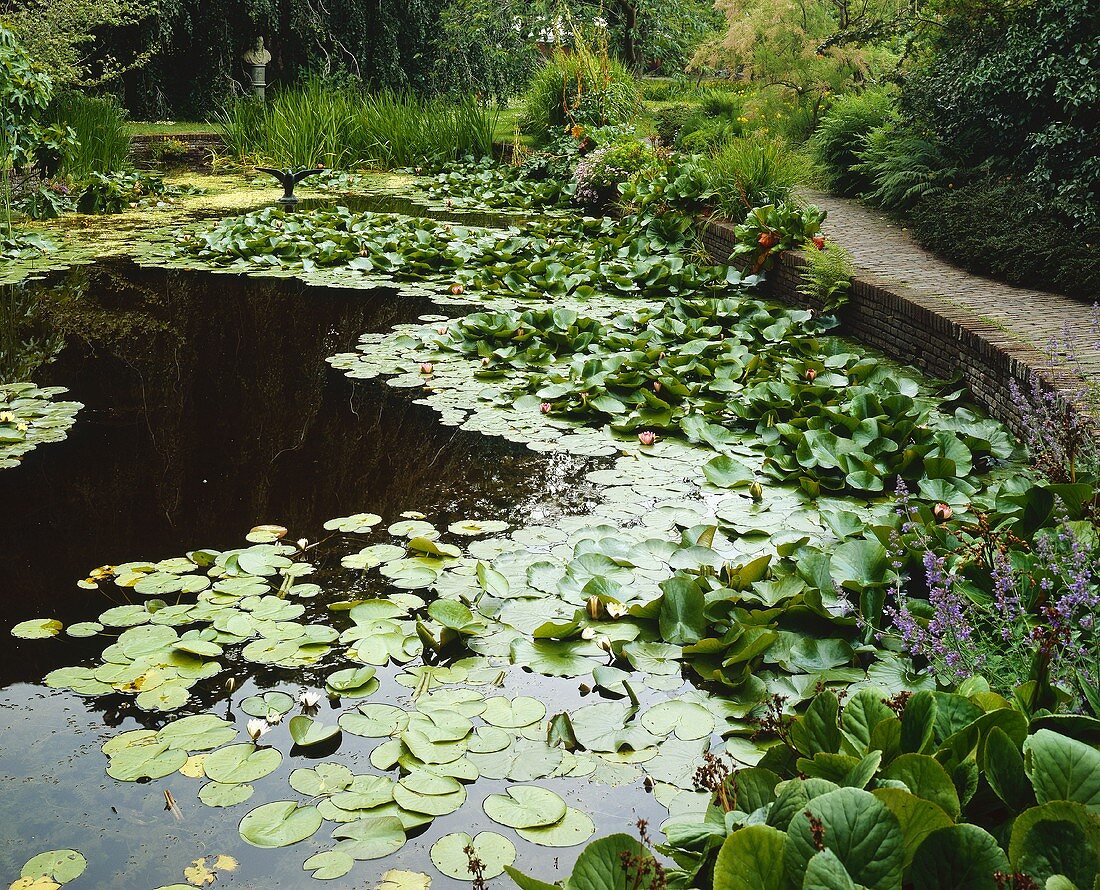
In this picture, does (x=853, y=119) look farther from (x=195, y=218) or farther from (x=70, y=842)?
(x=70, y=842)

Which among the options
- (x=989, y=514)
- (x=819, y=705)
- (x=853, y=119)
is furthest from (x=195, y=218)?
(x=819, y=705)

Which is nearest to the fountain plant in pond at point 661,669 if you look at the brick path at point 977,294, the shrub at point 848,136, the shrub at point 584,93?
the brick path at point 977,294

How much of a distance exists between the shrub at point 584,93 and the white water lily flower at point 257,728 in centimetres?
996

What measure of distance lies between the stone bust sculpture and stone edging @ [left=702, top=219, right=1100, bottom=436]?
39.2ft

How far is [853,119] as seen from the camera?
786 cm

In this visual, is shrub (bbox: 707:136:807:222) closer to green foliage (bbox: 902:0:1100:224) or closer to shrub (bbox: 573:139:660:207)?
green foliage (bbox: 902:0:1100:224)

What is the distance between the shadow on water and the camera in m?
2.80

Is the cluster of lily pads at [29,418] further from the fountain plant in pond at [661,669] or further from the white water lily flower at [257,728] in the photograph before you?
the white water lily flower at [257,728]

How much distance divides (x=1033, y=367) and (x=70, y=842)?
10.7 feet

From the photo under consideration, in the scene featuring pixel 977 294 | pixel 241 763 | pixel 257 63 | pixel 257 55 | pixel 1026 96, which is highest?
pixel 257 55

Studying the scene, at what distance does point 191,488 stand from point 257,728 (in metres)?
1.43

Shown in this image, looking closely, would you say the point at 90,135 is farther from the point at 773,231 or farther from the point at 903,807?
the point at 903,807

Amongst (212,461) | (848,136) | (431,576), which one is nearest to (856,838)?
(431,576)

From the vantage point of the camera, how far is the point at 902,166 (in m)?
6.92
